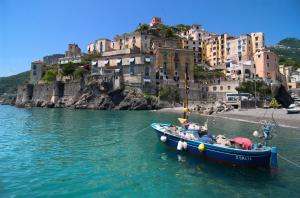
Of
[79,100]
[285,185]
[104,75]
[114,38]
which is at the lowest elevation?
[285,185]

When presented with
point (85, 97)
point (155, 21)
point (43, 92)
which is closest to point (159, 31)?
point (155, 21)

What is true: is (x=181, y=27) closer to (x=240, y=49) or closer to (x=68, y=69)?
(x=240, y=49)

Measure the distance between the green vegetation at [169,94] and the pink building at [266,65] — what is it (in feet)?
86.7

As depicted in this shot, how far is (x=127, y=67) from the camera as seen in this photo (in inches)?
2960

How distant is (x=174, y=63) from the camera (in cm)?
7825

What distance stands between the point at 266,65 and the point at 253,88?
10.9 metres

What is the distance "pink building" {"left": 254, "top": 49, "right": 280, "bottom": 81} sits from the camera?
260 ft

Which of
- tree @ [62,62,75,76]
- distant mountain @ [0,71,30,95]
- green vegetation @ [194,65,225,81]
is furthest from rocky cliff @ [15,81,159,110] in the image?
distant mountain @ [0,71,30,95]

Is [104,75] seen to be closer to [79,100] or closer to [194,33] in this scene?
[79,100]

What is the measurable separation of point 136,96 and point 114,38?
1305 inches

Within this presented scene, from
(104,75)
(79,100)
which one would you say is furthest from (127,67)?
(79,100)

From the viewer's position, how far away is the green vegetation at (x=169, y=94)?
238 feet

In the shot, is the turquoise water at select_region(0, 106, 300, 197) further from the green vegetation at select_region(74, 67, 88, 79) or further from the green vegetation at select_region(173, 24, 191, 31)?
the green vegetation at select_region(173, 24, 191, 31)

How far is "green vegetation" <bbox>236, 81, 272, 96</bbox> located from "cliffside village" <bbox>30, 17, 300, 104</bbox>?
144 centimetres
